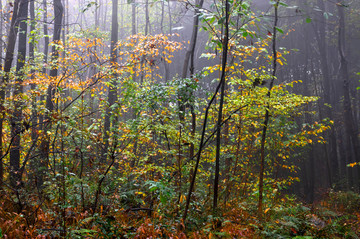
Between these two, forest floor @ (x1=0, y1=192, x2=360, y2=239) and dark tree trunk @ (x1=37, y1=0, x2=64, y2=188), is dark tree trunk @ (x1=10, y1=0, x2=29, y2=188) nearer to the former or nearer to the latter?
dark tree trunk @ (x1=37, y1=0, x2=64, y2=188)

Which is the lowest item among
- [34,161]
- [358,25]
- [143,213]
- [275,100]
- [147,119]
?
[143,213]

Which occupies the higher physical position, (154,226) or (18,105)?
(18,105)

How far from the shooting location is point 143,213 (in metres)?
5.57

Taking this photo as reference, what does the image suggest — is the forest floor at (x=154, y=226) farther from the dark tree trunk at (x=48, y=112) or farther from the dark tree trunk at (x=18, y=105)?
the dark tree trunk at (x=18, y=105)

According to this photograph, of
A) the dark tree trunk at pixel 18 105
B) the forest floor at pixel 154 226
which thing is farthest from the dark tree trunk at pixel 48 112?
the forest floor at pixel 154 226

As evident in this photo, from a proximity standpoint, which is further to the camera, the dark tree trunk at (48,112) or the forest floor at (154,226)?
the dark tree trunk at (48,112)

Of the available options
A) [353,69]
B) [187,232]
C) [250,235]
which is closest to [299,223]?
[250,235]

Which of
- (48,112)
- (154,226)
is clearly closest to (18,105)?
(48,112)

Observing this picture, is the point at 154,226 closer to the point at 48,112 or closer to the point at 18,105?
the point at 48,112

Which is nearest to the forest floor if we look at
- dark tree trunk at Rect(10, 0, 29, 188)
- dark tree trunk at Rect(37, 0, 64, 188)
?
dark tree trunk at Rect(37, 0, 64, 188)

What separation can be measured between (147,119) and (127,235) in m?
2.07

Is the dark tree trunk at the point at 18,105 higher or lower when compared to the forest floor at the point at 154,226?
higher

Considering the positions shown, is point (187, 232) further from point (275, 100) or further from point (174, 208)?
point (275, 100)

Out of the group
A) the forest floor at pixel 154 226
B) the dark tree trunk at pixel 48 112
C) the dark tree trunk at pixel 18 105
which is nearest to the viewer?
the forest floor at pixel 154 226
